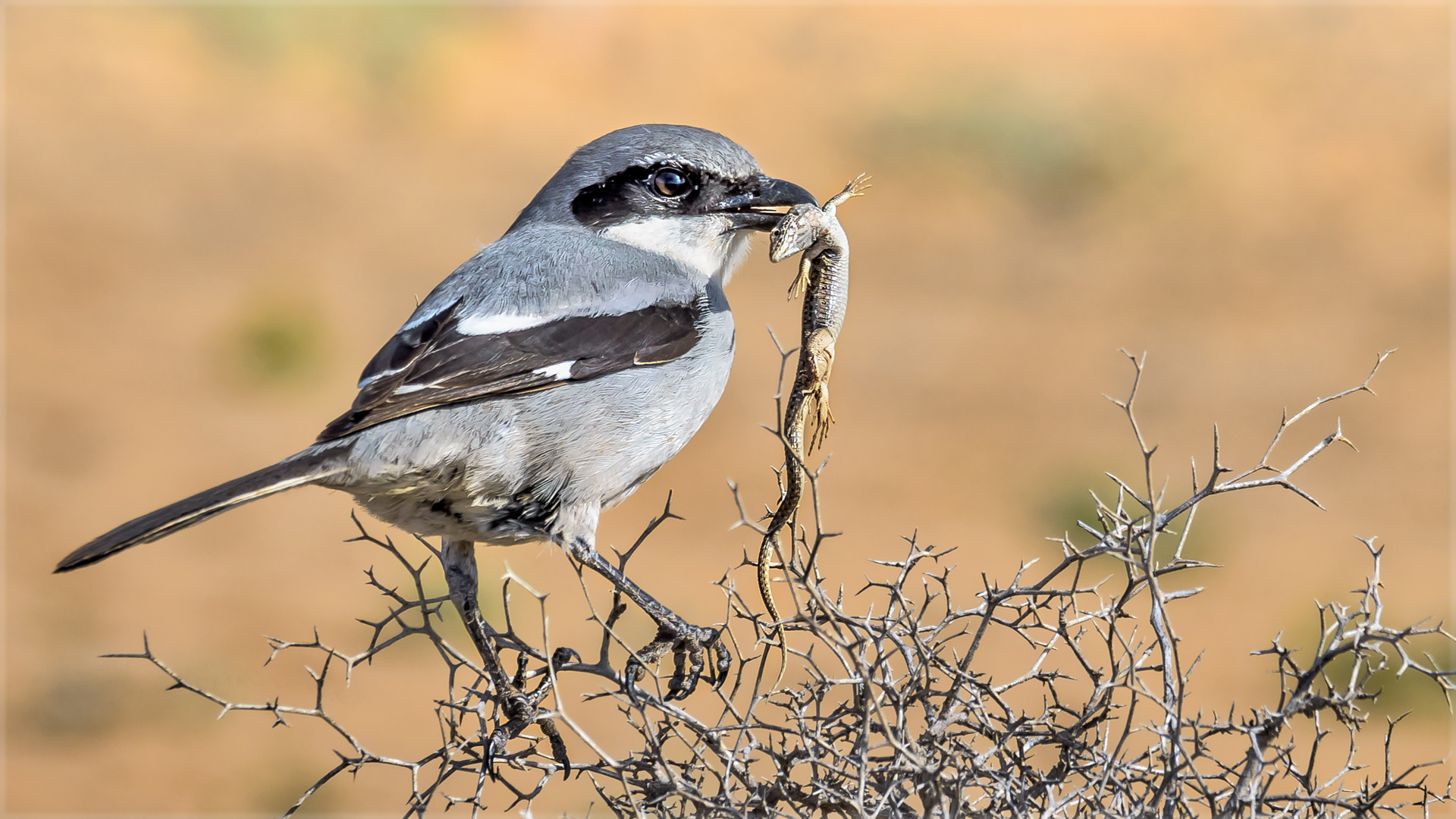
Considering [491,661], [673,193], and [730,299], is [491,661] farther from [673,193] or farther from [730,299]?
[730,299]

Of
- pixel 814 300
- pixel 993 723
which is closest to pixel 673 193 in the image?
pixel 814 300

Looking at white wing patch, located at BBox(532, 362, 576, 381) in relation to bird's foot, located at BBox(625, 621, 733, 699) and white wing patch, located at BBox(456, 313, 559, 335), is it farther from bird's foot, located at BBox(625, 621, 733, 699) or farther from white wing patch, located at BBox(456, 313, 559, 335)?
bird's foot, located at BBox(625, 621, 733, 699)

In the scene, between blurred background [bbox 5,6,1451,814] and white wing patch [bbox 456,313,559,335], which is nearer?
white wing patch [bbox 456,313,559,335]

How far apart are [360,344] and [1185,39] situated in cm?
1817

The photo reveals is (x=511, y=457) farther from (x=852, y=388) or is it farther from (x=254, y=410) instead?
(x=852, y=388)

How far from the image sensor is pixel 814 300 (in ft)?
8.96

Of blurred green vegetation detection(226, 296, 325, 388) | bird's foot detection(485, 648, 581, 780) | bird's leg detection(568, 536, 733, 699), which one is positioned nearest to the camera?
bird's foot detection(485, 648, 581, 780)

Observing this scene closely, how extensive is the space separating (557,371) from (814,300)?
758 millimetres

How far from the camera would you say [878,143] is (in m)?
17.5

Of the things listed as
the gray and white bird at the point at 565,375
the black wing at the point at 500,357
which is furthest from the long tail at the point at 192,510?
the black wing at the point at 500,357

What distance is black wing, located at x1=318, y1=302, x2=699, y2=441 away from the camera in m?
2.89

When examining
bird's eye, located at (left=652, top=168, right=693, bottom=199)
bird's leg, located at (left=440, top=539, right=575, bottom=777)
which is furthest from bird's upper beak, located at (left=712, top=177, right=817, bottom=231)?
bird's leg, located at (left=440, top=539, right=575, bottom=777)

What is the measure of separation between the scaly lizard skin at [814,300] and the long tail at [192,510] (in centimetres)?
113

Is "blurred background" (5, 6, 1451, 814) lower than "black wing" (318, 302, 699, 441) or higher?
higher
